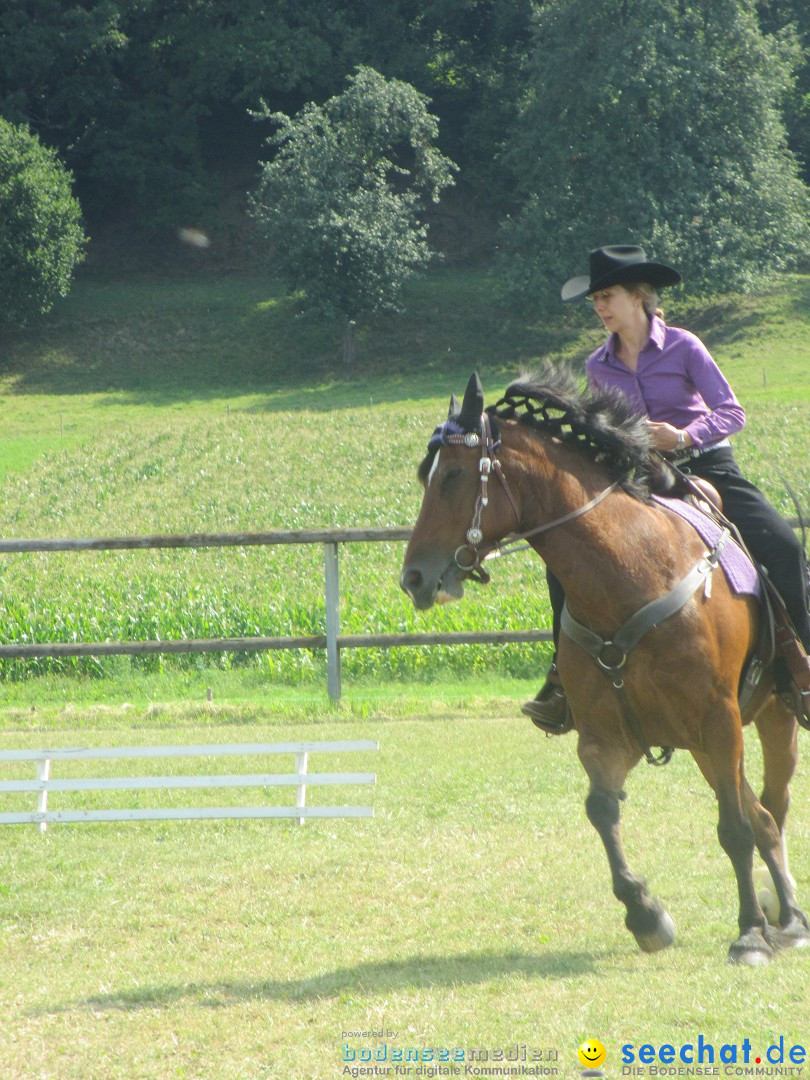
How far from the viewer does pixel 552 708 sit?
6.06 metres

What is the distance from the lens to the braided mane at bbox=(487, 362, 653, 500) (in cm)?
536

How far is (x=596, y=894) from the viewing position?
20.5 feet

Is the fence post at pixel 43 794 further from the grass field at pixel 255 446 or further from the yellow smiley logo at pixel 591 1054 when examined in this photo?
the grass field at pixel 255 446

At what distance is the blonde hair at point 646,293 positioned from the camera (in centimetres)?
579

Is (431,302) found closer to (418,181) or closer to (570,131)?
(418,181)

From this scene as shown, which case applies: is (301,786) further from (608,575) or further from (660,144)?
(660,144)

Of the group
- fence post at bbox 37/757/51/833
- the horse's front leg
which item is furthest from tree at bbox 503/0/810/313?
the horse's front leg

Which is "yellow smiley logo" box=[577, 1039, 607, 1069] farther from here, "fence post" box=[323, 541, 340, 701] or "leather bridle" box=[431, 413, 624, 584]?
"fence post" box=[323, 541, 340, 701]

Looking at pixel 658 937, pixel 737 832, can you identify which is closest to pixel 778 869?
pixel 737 832

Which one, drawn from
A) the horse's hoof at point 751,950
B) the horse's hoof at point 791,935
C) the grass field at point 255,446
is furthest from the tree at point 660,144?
the horse's hoof at point 751,950

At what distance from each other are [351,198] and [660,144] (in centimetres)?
1377

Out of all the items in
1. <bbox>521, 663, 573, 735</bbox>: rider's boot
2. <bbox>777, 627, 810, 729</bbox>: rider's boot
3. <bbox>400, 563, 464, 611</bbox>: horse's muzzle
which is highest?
<bbox>400, 563, 464, 611</bbox>: horse's muzzle

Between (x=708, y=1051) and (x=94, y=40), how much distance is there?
64296mm

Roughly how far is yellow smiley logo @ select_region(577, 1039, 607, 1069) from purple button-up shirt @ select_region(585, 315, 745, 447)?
279 cm
